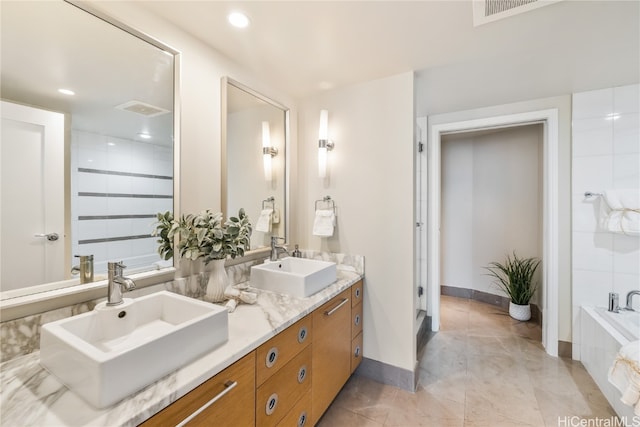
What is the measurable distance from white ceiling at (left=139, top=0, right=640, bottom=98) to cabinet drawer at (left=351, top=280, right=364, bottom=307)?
1493mm

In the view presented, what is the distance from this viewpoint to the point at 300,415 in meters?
1.32

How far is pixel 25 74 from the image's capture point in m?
0.96

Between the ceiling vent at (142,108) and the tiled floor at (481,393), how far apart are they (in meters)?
1.96

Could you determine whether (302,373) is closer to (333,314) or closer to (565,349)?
(333,314)

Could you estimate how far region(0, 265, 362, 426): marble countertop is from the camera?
636mm

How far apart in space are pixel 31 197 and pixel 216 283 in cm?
77

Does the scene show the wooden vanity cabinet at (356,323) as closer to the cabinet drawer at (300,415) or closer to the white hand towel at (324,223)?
the white hand towel at (324,223)

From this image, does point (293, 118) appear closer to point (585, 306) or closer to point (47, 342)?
point (47, 342)

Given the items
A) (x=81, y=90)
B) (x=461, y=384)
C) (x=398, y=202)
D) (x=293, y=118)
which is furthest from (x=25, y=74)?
(x=461, y=384)

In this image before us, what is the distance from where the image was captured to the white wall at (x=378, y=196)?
6.14ft

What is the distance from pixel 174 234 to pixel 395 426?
1.65 meters

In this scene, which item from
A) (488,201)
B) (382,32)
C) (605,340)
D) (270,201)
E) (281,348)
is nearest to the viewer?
(281,348)

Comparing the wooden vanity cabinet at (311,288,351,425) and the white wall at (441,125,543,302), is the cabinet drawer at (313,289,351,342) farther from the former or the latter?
the white wall at (441,125,543,302)

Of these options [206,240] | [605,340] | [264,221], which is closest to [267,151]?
[264,221]
